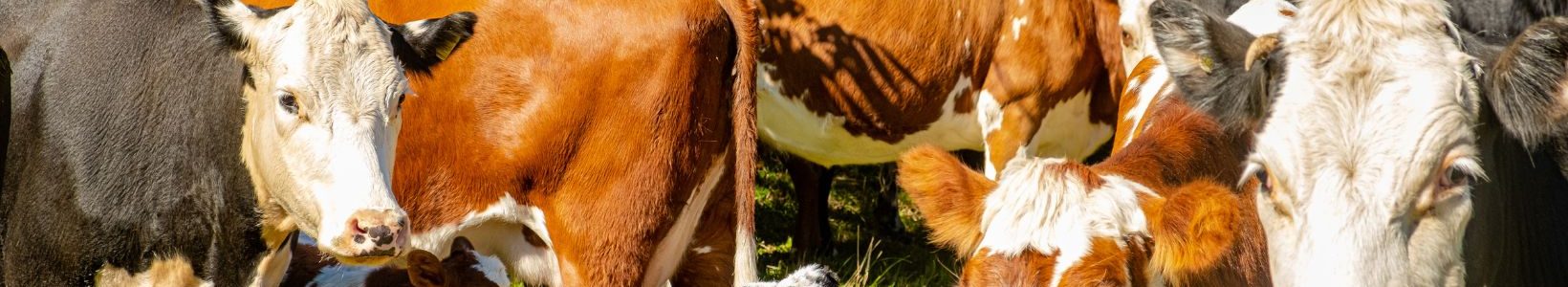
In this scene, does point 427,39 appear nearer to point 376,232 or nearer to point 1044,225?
point 376,232

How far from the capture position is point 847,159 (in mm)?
7559

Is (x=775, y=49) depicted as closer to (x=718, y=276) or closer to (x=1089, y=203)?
(x=718, y=276)

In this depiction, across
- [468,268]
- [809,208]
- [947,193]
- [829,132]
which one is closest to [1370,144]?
[947,193]

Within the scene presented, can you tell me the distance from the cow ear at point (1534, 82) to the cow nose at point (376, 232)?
2616 millimetres

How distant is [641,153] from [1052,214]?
175 cm

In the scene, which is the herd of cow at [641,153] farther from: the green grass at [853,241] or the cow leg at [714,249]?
the green grass at [853,241]

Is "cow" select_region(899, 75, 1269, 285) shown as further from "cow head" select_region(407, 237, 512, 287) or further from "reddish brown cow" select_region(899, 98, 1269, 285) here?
"cow head" select_region(407, 237, 512, 287)

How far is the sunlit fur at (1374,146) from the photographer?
10.2 feet

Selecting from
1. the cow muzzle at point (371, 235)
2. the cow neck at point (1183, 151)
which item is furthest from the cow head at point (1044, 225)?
the cow muzzle at point (371, 235)

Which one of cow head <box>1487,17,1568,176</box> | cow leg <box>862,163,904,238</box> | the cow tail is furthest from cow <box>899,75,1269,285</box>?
cow leg <box>862,163,904,238</box>

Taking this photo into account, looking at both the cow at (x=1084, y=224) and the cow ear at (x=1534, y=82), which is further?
the cow at (x=1084, y=224)

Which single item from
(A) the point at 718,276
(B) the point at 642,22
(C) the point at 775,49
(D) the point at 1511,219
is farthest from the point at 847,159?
(D) the point at 1511,219

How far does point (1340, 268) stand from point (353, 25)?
8.59 ft

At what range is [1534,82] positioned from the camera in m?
3.19
